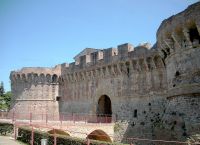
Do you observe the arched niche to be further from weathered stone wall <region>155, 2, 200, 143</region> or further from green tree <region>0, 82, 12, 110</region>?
green tree <region>0, 82, 12, 110</region>

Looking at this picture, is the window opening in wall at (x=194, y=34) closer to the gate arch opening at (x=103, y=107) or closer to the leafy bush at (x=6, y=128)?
the leafy bush at (x=6, y=128)

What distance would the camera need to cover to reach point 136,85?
841 inches

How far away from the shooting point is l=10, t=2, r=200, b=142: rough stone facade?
14.2 metres

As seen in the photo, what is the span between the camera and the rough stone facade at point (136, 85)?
46.7 ft

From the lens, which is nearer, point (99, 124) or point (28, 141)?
point (28, 141)

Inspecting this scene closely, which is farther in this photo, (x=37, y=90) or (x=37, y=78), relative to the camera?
(x=37, y=78)

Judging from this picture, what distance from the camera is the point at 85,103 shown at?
85.6 ft

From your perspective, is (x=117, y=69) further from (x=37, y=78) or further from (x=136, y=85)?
(x=37, y=78)

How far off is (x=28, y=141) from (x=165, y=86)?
9.78m

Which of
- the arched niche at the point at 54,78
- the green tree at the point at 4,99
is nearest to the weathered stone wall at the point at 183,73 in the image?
the arched niche at the point at 54,78

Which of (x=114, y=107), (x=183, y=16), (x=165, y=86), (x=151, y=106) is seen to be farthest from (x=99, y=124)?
(x=183, y=16)

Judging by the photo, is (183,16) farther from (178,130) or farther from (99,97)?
(99,97)

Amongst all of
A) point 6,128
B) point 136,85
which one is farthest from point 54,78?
point 6,128

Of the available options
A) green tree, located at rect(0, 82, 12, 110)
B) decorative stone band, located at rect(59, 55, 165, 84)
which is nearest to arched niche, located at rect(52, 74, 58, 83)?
decorative stone band, located at rect(59, 55, 165, 84)
